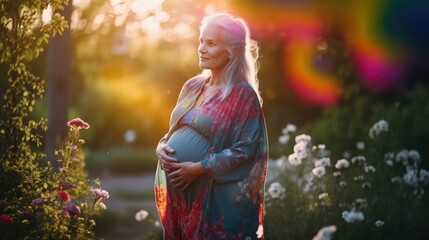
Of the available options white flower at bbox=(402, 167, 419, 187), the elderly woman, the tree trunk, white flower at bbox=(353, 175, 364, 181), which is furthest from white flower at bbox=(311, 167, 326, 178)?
the tree trunk

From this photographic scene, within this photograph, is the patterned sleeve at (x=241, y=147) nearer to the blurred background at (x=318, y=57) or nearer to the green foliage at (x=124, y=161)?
the blurred background at (x=318, y=57)

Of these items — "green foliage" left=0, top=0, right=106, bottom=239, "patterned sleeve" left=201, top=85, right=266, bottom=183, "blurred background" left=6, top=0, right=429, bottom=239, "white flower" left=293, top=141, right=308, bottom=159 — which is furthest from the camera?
"blurred background" left=6, top=0, right=429, bottom=239

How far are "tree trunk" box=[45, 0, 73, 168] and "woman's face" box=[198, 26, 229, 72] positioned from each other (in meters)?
3.56

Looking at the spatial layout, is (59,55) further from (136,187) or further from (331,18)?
(136,187)

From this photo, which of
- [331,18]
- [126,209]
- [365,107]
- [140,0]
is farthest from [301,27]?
[126,209]

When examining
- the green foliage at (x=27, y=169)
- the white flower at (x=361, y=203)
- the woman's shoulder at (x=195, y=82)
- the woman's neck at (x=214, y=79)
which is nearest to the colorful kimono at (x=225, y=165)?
the woman's neck at (x=214, y=79)

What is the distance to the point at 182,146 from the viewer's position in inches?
178

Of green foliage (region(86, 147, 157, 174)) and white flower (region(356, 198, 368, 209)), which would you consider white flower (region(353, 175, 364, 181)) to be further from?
green foliage (region(86, 147, 157, 174))

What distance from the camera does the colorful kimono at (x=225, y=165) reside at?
4.43 meters

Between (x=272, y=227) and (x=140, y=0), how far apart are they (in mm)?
3992

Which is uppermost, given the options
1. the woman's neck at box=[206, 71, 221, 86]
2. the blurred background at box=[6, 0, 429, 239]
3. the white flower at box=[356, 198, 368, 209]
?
the blurred background at box=[6, 0, 429, 239]

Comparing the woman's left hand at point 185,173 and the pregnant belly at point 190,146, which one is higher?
the pregnant belly at point 190,146

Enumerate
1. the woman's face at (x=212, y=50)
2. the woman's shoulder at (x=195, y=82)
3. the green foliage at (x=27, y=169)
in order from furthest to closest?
the green foliage at (x=27, y=169)
the woman's shoulder at (x=195, y=82)
the woman's face at (x=212, y=50)

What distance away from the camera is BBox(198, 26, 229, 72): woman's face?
4500 mm
